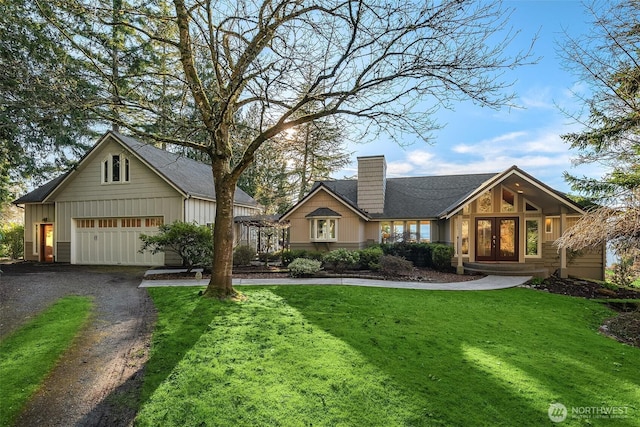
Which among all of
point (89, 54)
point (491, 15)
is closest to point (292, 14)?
point (491, 15)

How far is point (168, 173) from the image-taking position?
15.8 m

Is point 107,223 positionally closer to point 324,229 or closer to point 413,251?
point 324,229

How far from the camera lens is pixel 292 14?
7.30 metres

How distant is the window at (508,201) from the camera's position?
15.2 metres

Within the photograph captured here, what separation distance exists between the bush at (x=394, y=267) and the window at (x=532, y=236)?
638cm

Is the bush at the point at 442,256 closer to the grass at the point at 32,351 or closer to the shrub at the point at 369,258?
the shrub at the point at 369,258

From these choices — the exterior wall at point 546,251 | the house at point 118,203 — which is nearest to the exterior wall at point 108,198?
the house at point 118,203

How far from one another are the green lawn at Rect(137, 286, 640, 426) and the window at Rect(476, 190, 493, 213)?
317 inches

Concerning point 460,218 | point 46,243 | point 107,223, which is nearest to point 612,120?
point 460,218

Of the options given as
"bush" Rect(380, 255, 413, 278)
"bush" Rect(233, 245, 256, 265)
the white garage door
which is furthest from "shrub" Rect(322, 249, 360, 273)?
the white garage door

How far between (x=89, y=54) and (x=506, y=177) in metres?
14.5

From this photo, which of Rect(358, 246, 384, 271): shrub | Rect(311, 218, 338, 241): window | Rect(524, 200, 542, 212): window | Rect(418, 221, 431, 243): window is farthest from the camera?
Rect(418, 221, 431, 243): window

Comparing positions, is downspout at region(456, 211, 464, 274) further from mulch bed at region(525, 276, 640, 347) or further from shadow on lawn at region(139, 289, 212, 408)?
shadow on lawn at region(139, 289, 212, 408)

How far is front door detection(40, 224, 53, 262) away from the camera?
59.5 ft
